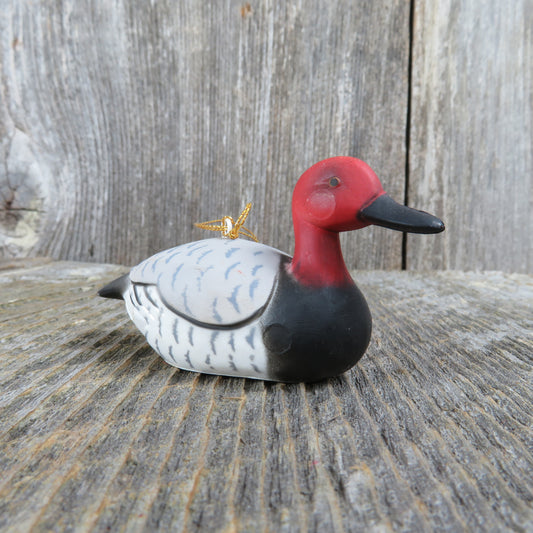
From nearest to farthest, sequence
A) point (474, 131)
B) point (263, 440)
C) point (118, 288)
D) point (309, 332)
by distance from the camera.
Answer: point (263, 440) → point (309, 332) → point (118, 288) → point (474, 131)

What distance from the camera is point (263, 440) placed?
1.50 ft

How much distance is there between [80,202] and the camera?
1.44 meters

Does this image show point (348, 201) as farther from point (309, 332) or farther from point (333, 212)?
point (309, 332)

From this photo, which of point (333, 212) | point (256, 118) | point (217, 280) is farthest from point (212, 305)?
point (256, 118)

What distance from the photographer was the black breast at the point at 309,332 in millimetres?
563

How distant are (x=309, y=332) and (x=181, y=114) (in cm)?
102

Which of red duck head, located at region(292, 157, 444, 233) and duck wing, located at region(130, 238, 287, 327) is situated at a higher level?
red duck head, located at region(292, 157, 444, 233)

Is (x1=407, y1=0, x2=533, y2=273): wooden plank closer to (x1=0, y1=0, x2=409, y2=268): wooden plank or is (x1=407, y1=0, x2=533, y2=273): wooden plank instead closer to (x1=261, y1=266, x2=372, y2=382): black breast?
(x1=0, y1=0, x2=409, y2=268): wooden plank

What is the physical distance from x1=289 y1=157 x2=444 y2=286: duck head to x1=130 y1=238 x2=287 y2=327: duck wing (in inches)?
1.8

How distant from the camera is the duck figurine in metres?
0.57

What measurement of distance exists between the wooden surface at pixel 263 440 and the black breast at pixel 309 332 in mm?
29

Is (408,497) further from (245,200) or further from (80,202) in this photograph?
(80,202)

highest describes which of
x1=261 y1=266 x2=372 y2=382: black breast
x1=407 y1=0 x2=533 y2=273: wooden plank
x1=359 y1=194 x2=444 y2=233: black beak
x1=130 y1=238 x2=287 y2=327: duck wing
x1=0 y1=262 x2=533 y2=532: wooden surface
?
x1=407 y1=0 x2=533 y2=273: wooden plank

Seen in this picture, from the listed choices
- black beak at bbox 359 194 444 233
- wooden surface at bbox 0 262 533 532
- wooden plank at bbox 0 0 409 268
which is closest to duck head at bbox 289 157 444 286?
black beak at bbox 359 194 444 233
